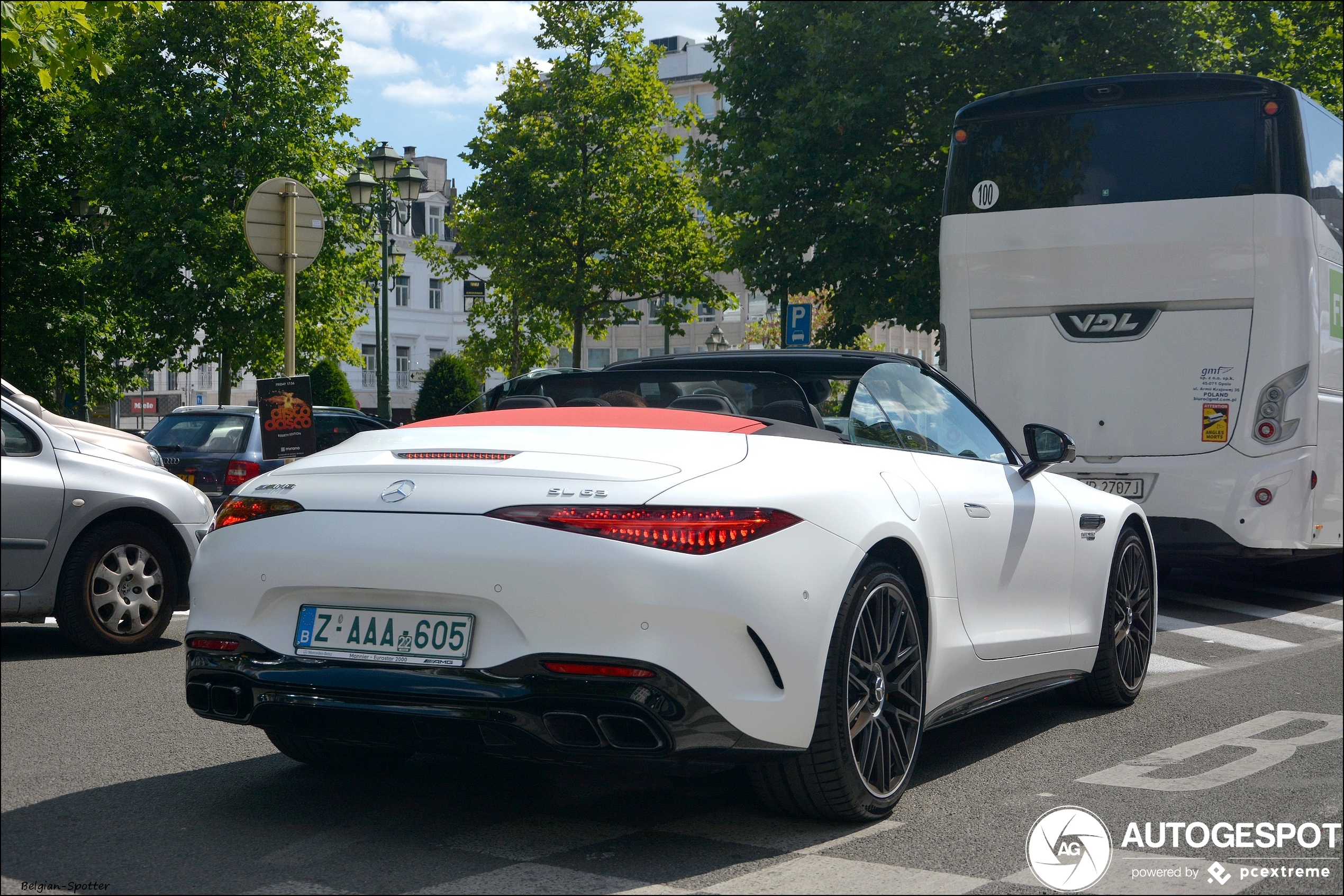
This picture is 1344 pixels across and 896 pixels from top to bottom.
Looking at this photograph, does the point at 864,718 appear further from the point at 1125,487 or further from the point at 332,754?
the point at 1125,487

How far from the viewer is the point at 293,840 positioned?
396cm

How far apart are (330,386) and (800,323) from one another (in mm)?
30627

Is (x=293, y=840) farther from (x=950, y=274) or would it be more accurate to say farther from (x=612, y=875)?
(x=950, y=274)

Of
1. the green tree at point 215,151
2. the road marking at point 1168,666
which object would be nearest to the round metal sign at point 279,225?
the road marking at point 1168,666

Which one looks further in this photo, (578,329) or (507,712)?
(578,329)

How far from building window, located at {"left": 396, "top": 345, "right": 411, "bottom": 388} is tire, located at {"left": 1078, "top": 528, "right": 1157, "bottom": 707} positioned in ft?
248

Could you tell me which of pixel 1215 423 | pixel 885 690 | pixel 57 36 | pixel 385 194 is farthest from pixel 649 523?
pixel 385 194

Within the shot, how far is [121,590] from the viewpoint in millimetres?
5699

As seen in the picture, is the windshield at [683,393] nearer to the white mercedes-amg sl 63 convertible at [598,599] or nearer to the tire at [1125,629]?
the white mercedes-amg sl 63 convertible at [598,599]

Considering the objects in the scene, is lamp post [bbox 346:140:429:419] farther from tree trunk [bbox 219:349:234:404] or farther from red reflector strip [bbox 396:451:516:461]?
red reflector strip [bbox 396:451:516:461]

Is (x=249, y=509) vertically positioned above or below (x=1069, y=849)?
above

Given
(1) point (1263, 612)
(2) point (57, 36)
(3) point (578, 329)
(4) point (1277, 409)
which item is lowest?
(1) point (1263, 612)

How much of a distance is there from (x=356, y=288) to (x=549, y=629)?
3415 centimetres

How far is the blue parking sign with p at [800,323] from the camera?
20406 millimetres
